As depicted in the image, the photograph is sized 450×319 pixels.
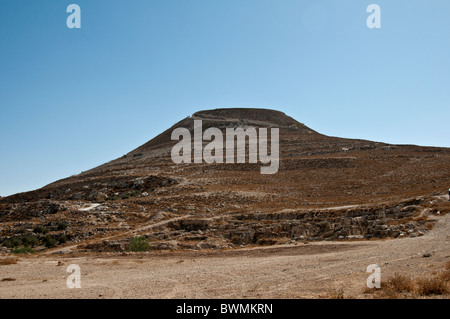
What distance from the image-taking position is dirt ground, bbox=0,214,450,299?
9.32 metres

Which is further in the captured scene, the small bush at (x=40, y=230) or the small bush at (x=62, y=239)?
the small bush at (x=40, y=230)

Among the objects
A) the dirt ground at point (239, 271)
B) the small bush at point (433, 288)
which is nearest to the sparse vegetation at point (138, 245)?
the dirt ground at point (239, 271)

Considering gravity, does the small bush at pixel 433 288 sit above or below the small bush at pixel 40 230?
above

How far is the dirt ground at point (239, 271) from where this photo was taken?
932 centimetres

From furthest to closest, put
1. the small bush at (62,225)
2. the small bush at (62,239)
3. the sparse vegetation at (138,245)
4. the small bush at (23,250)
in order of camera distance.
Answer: the small bush at (62,225), the small bush at (62,239), the small bush at (23,250), the sparse vegetation at (138,245)

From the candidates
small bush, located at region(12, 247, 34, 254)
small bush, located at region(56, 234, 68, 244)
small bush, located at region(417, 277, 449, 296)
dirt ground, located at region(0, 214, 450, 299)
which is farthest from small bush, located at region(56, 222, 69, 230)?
small bush, located at region(417, 277, 449, 296)

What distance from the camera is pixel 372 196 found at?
106 ft

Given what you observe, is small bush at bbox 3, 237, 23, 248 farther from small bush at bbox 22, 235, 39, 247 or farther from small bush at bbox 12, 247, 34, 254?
small bush at bbox 12, 247, 34, 254

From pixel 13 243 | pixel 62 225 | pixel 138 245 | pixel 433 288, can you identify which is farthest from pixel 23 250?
pixel 433 288

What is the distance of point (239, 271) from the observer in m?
12.5

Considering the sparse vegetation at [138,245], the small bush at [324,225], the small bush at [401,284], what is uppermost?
the small bush at [401,284]

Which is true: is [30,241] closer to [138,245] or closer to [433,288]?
[138,245]

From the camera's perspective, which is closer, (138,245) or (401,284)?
(401,284)

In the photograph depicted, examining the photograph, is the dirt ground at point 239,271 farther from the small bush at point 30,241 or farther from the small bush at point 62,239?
the small bush at point 30,241
